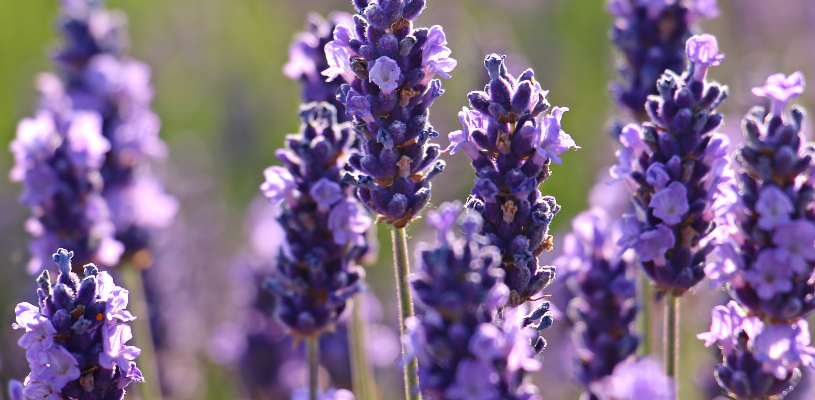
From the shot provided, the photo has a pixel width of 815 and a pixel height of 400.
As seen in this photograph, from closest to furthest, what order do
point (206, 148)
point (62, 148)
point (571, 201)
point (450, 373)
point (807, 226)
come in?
point (450, 373), point (807, 226), point (62, 148), point (571, 201), point (206, 148)

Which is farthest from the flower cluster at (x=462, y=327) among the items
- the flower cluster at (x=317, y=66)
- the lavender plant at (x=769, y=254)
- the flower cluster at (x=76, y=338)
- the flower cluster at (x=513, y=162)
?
the flower cluster at (x=317, y=66)

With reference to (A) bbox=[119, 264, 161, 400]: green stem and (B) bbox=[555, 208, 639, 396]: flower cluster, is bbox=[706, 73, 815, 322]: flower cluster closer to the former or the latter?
(B) bbox=[555, 208, 639, 396]: flower cluster

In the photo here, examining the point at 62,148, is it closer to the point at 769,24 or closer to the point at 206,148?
the point at 206,148

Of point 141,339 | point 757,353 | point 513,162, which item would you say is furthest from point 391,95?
point 141,339

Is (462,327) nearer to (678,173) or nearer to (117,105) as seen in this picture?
(678,173)

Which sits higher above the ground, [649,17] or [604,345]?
[649,17]

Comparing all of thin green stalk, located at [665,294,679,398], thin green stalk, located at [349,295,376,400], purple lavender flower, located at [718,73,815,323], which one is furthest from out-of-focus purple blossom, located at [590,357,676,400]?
thin green stalk, located at [349,295,376,400]

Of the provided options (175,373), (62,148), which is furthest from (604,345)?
(175,373)
